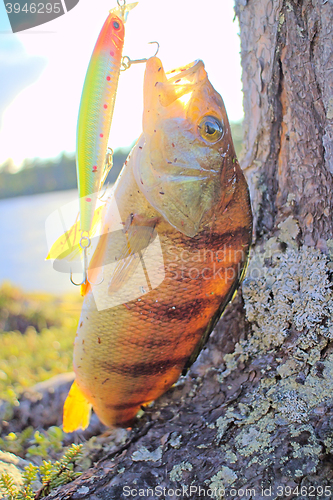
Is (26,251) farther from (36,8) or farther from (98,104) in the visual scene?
(98,104)

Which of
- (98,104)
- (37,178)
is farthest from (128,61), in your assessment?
(37,178)

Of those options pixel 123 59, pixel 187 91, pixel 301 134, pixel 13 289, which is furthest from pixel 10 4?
pixel 13 289

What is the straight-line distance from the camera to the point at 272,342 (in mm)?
2047

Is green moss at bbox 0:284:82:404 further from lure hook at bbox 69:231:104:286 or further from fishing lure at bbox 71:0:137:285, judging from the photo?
fishing lure at bbox 71:0:137:285

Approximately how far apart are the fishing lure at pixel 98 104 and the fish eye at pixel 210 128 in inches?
17.0

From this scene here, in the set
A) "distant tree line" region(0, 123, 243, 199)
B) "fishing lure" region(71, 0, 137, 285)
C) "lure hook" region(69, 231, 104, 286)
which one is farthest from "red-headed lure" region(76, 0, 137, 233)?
"distant tree line" region(0, 123, 243, 199)

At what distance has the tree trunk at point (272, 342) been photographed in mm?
1713

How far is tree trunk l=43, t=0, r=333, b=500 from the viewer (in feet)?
5.62

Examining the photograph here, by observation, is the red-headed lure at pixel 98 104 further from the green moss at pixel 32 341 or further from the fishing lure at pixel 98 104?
the green moss at pixel 32 341

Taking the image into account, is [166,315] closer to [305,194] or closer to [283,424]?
[283,424]

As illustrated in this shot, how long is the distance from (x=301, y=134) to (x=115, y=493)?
2.14 metres

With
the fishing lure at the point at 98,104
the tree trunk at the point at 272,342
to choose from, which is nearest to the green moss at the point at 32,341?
the tree trunk at the point at 272,342

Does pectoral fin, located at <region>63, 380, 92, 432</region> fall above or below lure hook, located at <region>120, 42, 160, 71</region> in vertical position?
below

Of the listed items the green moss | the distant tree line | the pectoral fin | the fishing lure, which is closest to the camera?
the fishing lure
